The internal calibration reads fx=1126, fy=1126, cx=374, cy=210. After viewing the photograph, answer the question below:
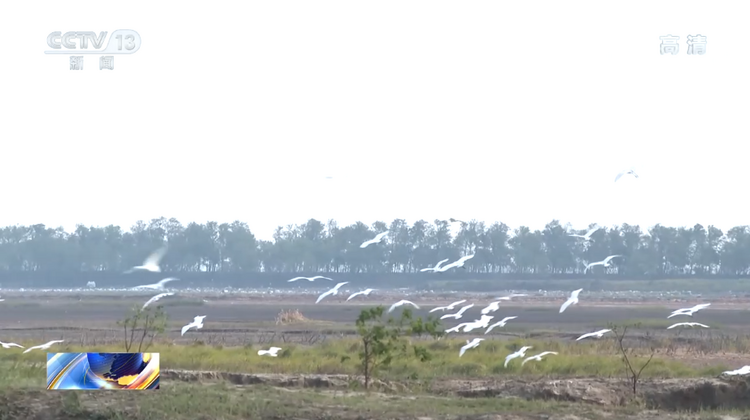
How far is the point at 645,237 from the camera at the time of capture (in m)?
144

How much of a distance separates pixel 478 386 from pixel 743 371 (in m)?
6.38

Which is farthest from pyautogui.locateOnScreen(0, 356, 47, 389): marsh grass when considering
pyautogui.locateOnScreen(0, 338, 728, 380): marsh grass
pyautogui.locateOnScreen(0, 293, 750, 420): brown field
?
pyautogui.locateOnScreen(0, 338, 728, 380): marsh grass

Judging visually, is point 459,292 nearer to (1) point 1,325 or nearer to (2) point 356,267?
(2) point 356,267

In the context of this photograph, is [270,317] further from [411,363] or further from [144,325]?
[411,363]

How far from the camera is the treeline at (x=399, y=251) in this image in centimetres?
14100

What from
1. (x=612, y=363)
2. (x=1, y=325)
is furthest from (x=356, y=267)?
(x=612, y=363)

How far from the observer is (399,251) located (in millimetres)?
143250

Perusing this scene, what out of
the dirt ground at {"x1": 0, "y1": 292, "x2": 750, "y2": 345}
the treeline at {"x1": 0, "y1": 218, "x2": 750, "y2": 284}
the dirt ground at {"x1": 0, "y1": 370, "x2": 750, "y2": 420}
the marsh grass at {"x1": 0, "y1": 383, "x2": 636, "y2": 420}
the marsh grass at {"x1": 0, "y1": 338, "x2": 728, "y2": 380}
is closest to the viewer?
the marsh grass at {"x1": 0, "y1": 383, "x2": 636, "y2": 420}
